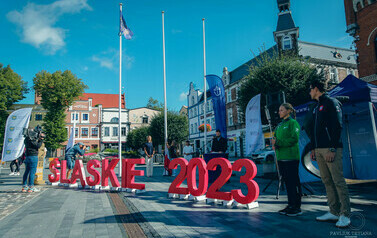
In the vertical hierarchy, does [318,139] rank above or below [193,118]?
below

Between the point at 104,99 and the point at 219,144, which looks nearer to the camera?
the point at 219,144

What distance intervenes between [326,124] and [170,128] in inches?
1301

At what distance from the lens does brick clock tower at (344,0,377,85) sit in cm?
1385

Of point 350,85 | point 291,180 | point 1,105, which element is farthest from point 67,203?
point 1,105

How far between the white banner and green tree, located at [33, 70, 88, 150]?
3447cm

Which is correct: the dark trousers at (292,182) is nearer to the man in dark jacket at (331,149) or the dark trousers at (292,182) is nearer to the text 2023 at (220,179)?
the man in dark jacket at (331,149)

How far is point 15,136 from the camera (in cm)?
920

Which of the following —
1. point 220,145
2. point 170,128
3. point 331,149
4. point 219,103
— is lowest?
point 331,149

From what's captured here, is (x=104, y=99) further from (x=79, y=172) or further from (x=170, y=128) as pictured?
(x=79, y=172)

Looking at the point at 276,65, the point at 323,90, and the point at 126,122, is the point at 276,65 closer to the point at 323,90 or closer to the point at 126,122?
the point at 323,90

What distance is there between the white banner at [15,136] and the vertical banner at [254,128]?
841 cm

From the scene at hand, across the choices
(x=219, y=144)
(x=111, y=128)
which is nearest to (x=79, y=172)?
(x=219, y=144)

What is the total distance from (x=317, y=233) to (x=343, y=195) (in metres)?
0.66

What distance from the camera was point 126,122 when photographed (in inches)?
2194
